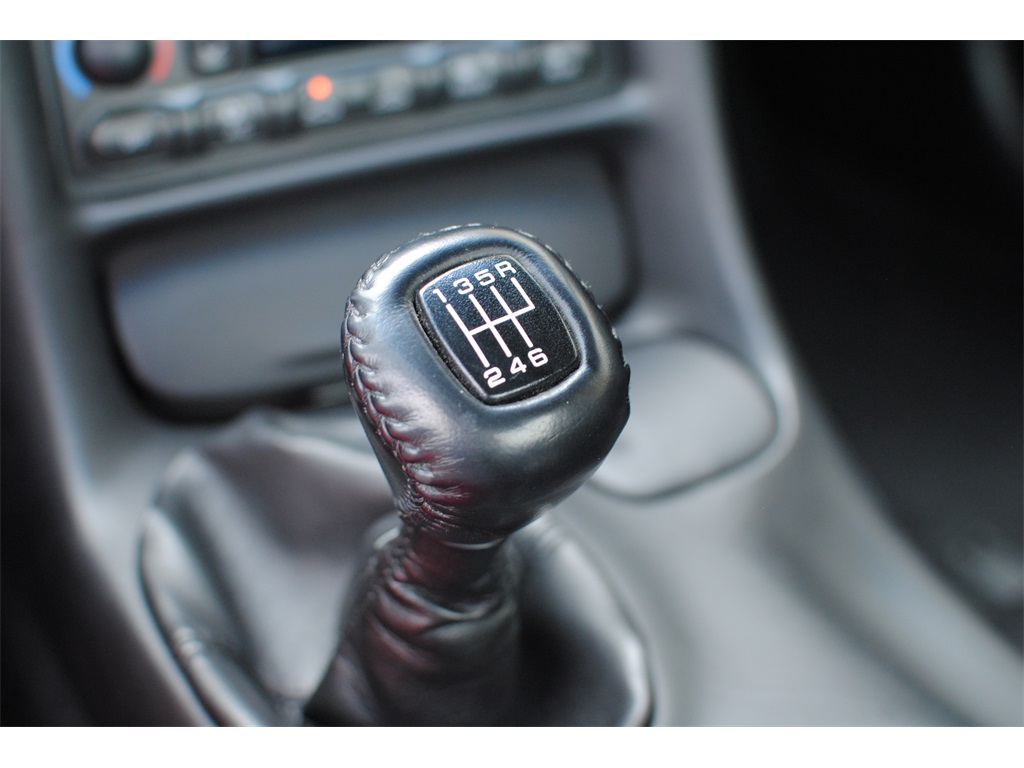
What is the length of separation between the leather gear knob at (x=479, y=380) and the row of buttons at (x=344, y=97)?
0.40 meters

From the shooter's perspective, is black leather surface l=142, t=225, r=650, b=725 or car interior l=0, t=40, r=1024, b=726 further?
car interior l=0, t=40, r=1024, b=726

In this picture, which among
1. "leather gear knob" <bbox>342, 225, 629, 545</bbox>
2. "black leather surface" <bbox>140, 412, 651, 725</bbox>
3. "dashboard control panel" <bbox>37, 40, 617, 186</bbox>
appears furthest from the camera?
"dashboard control panel" <bbox>37, 40, 617, 186</bbox>

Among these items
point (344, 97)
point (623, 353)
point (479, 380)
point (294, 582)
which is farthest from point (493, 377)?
point (344, 97)

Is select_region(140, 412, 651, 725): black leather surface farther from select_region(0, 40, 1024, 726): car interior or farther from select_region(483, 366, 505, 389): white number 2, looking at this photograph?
select_region(483, 366, 505, 389): white number 2

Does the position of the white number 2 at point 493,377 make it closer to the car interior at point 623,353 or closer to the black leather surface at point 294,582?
the car interior at point 623,353

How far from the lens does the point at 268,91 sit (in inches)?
30.7

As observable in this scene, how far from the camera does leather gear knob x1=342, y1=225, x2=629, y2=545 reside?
1.28 ft

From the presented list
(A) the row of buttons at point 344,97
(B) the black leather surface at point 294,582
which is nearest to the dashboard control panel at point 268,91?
(A) the row of buttons at point 344,97

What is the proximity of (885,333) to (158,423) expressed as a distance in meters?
0.61

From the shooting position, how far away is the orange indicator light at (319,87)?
79cm

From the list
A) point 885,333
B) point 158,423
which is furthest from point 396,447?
point 885,333

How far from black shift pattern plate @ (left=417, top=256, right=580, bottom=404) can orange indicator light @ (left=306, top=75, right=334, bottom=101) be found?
427mm

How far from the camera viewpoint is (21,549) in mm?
739

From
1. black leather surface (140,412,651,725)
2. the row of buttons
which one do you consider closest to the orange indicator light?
the row of buttons
